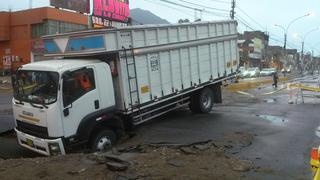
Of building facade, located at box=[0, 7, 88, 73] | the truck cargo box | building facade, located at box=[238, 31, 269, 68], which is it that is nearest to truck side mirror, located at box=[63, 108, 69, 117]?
the truck cargo box

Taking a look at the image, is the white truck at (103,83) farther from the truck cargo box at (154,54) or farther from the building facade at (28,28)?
the building facade at (28,28)

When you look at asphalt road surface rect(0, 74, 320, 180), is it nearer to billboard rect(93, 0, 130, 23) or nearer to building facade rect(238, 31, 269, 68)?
billboard rect(93, 0, 130, 23)

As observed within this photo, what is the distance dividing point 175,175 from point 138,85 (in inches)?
191

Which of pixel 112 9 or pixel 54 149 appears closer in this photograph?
pixel 54 149

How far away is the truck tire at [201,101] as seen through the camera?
15595 millimetres

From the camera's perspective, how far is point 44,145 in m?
9.86

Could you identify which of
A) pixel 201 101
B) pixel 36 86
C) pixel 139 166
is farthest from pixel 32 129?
pixel 201 101

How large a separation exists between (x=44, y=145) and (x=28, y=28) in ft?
167

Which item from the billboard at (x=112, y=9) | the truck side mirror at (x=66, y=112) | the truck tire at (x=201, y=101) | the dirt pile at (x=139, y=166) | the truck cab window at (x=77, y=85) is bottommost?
the dirt pile at (x=139, y=166)

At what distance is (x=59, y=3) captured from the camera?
137ft

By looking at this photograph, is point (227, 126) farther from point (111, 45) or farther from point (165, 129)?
point (111, 45)

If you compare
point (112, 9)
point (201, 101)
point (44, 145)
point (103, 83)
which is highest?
point (112, 9)

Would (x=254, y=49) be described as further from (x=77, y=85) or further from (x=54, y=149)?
(x=54, y=149)

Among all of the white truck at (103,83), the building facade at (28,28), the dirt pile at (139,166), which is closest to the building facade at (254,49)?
the building facade at (28,28)
